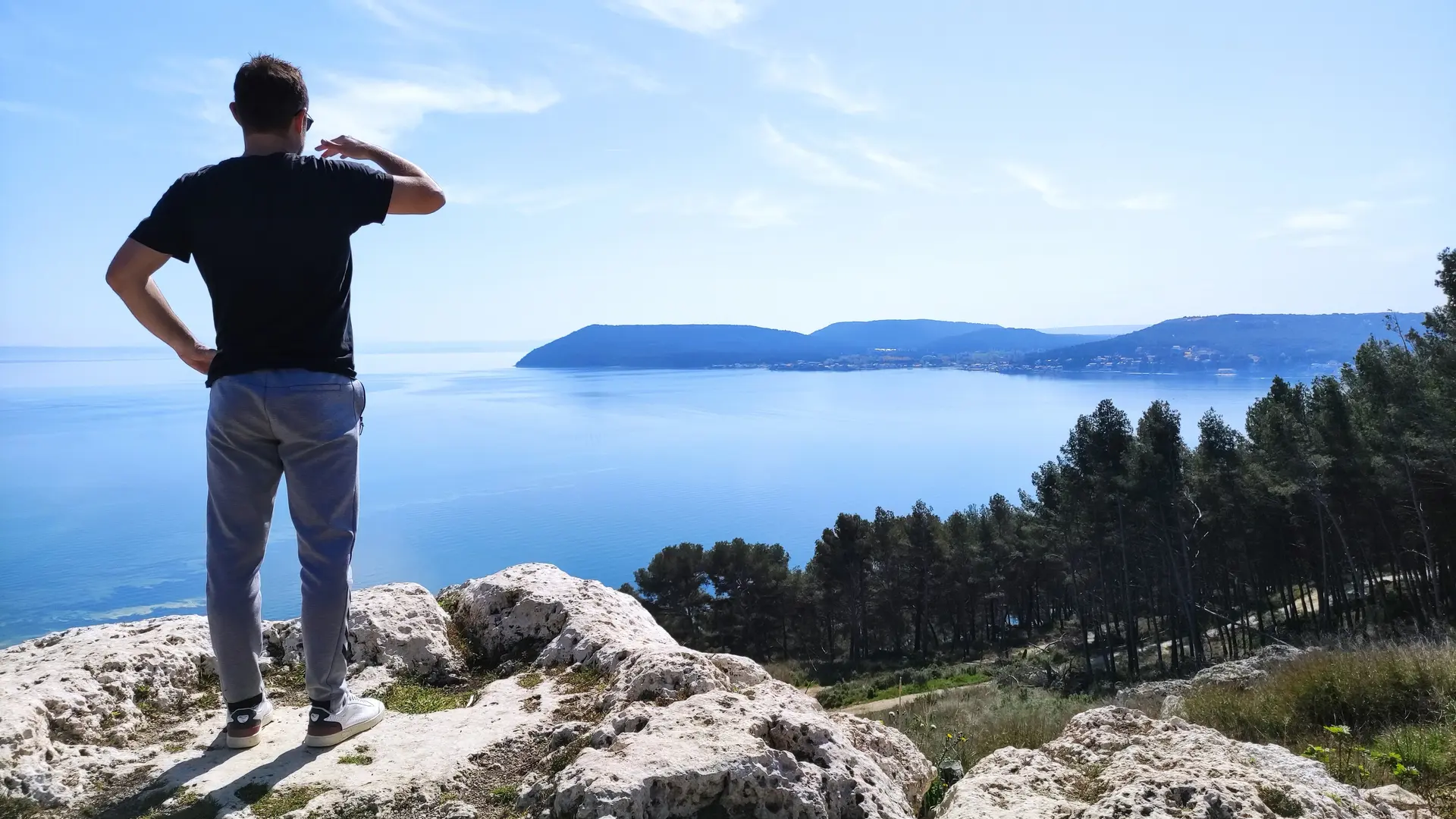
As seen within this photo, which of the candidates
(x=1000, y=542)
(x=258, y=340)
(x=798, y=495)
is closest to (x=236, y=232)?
(x=258, y=340)

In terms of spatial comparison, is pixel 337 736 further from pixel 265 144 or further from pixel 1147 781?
pixel 1147 781

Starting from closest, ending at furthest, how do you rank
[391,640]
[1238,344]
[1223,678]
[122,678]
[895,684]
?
[122,678], [391,640], [1223,678], [895,684], [1238,344]

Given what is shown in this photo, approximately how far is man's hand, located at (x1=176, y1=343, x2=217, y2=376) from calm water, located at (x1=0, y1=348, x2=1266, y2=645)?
37.1 metres

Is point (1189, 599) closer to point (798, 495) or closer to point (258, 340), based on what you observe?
point (258, 340)

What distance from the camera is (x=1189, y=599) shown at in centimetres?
2509

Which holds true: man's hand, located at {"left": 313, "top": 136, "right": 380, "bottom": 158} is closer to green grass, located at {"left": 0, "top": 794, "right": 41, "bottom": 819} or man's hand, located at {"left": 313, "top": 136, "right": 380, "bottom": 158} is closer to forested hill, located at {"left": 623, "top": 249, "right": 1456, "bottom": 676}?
green grass, located at {"left": 0, "top": 794, "right": 41, "bottom": 819}

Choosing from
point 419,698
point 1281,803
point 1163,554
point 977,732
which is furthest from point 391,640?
point 1163,554

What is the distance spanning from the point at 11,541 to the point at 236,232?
65.2 m

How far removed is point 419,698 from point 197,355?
1647 mm

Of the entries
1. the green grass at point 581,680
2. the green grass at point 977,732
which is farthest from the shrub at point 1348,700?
the green grass at point 581,680

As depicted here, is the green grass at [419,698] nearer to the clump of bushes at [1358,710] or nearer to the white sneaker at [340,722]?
the white sneaker at [340,722]

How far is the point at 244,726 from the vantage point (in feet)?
8.66

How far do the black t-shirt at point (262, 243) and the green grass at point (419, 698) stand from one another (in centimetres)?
149

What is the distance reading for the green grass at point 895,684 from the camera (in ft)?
77.0
